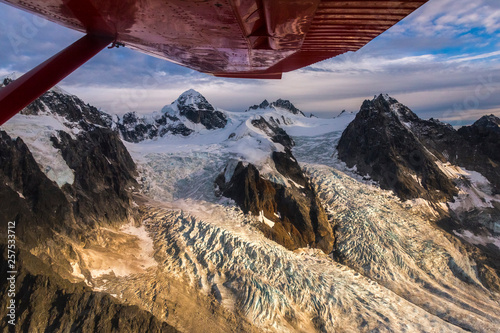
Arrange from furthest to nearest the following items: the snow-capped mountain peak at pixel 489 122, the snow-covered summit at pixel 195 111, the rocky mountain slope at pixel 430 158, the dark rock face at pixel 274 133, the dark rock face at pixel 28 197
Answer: the snow-covered summit at pixel 195 111 → the dark rock face at pixel 274 133 → the snow-capped mountain peak at pixel 489 122 → the rocky mountain slope at pixel 430 158 → the dark rock face at pixel 28 197

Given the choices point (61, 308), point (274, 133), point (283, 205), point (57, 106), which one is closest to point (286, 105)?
point (274, 133)

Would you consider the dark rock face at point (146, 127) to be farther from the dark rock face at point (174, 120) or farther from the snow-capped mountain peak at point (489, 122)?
the snow-capped mountain peak at point (489, 122)

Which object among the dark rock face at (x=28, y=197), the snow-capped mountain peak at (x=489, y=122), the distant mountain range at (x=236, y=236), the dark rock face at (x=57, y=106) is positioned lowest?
the distant mountain range at (x=236, y=236)

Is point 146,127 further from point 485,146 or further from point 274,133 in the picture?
point 485,146

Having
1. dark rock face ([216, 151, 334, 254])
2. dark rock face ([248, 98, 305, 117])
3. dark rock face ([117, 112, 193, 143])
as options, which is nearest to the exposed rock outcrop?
dark rock face ([216, 151, 334, 254])

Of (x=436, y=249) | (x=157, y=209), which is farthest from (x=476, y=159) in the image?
(x=157, y=209)

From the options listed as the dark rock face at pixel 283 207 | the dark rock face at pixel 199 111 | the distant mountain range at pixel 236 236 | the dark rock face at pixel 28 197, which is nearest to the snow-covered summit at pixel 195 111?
the dark rock face at pixel 199 111
